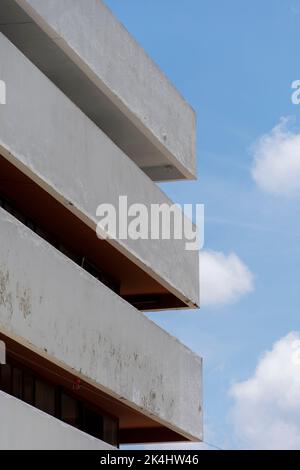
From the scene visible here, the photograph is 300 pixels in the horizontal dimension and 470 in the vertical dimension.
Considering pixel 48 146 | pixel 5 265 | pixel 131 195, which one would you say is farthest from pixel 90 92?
pixel 5 265

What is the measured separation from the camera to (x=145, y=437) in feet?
94.0

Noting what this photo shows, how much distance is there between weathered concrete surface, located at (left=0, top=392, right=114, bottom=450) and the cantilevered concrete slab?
6126 millimetres

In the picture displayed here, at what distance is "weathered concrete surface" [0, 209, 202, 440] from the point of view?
67.3 feet

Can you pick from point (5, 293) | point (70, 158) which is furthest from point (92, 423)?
point (5, 293)

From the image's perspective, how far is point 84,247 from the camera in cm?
2552

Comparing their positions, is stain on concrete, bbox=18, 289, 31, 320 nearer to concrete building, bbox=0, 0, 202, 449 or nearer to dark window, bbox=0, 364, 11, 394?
concrete building, bbox=0, 0, 202, 449

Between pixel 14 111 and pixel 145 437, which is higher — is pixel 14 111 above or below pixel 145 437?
above

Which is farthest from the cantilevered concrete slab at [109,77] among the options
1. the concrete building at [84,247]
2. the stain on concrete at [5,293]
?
the stain on concrete at [5,293]

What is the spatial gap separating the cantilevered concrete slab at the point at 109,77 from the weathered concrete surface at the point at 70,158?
3.20 feet

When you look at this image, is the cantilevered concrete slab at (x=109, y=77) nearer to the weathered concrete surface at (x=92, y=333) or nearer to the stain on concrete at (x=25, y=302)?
the weathered concrete surface at (x=92, y=333)

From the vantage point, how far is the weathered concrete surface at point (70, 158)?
20938 millimetres

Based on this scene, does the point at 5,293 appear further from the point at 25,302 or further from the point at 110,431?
the point at 110,431
